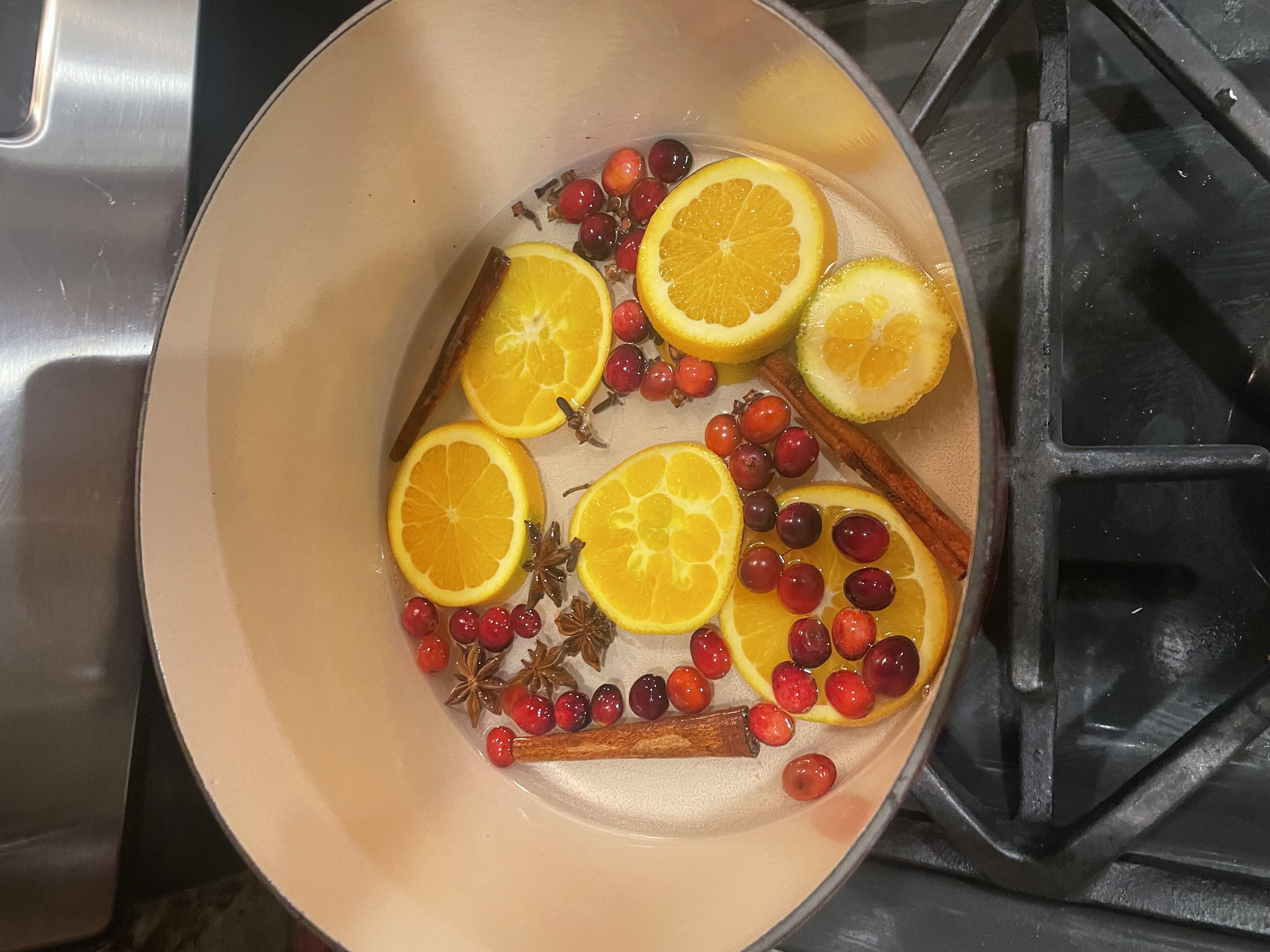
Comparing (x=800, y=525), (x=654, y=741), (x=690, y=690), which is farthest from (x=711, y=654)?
(x=800, y=525)

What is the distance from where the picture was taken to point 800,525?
4.06 feet

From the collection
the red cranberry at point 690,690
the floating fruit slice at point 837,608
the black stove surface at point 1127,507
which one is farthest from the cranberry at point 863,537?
the red cranberry at point 690,690

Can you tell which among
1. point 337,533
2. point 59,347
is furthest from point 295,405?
point 59,347

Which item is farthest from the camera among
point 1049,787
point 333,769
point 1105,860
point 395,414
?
point 395,414

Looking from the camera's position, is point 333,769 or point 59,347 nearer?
point 333,769

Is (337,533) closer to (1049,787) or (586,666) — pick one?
(586,666)

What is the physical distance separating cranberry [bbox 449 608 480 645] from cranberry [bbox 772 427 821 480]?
0.64 m

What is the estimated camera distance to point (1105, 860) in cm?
98

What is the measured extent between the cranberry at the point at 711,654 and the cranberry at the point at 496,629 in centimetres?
36

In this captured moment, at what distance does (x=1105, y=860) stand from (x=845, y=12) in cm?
142

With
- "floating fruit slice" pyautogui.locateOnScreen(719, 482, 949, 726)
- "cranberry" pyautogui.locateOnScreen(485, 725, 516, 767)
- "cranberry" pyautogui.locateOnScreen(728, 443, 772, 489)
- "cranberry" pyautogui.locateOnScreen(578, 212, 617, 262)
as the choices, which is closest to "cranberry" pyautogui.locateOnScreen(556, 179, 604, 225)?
"cranberry" pyautogui.locateOnScreen(578, 212, 617, 262)

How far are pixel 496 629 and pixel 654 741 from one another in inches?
14.1

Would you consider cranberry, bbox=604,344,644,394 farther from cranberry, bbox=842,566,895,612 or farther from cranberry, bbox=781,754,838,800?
cranberry, bbox=781,754,838,800

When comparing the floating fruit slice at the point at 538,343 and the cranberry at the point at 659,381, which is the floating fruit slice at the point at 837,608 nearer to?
the cranberry at the point at 659,381
